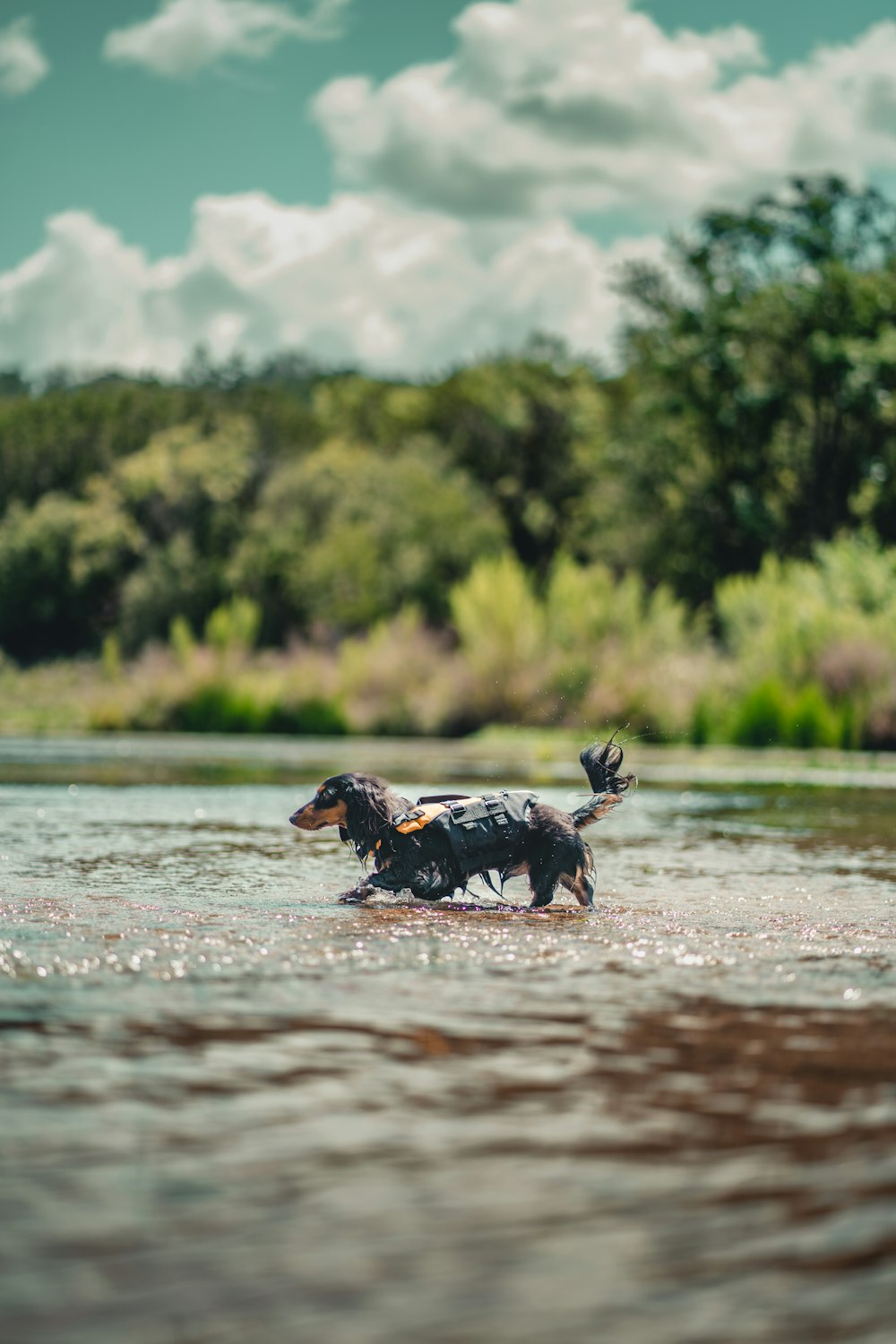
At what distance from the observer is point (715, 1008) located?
20.8 feet

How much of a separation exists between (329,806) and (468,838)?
35.2 inches

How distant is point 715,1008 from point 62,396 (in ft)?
256

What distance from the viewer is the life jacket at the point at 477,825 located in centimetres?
903

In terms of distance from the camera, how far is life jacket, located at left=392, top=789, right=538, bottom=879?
9.03 m

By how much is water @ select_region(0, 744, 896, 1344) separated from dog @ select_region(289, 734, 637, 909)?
0.72 feet

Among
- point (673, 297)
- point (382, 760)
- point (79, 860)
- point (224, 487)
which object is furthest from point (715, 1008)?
point (224, 487)

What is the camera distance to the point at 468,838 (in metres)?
9.03

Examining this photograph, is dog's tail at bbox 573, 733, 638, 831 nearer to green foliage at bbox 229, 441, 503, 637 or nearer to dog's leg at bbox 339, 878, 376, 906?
dog's leg at bbox 339, 878, 376, 906

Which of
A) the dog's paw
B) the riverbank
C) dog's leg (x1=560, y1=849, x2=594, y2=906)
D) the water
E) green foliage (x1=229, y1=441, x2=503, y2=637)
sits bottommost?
the water

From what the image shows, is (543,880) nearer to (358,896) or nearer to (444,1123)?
(358,896)

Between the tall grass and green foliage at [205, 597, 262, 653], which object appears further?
green foliage at [205, 597, 262, 653]

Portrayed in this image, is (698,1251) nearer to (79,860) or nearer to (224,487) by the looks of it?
(79,860)

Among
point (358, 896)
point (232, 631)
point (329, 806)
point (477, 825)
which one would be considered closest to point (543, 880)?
point (477, 825)

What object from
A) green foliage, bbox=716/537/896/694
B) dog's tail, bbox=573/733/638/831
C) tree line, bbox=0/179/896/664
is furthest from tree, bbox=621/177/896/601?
dog's tail, bbox=573/733/638/831
